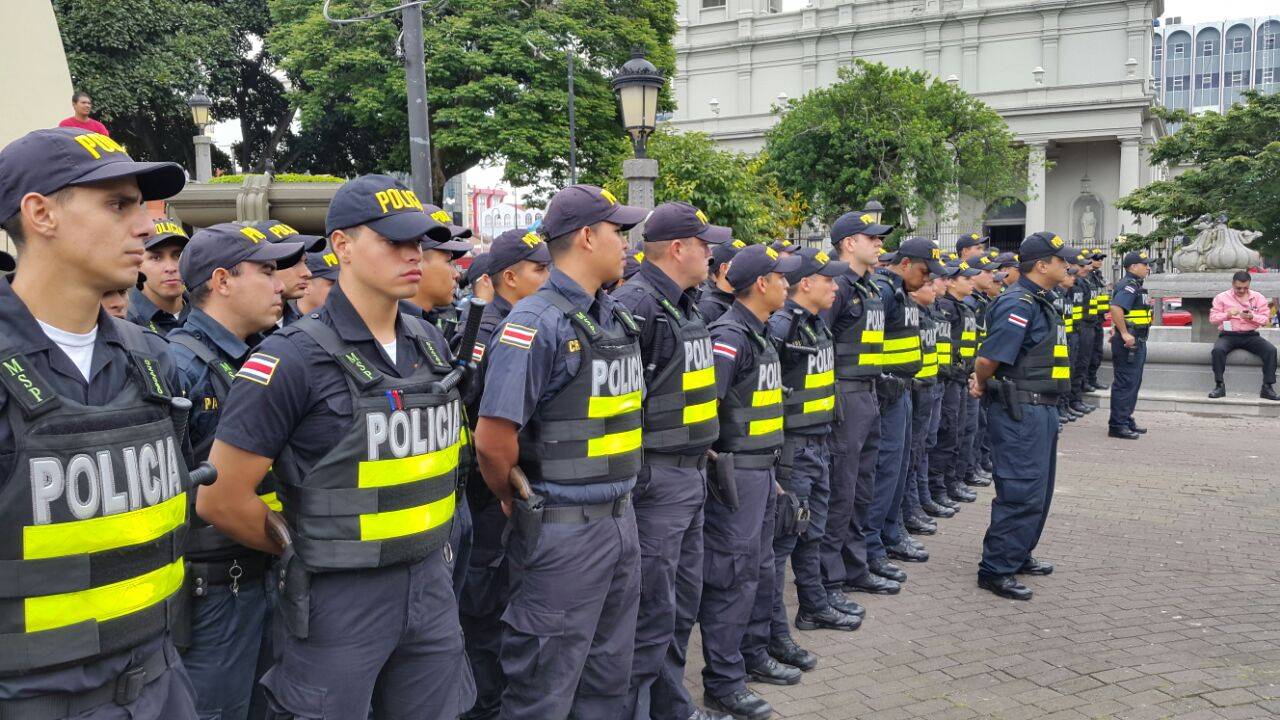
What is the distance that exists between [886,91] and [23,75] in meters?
33.6

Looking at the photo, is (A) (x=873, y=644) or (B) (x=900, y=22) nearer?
(A) (x=873, y=644)

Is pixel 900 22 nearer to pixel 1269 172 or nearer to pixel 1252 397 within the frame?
pixel 1269 172

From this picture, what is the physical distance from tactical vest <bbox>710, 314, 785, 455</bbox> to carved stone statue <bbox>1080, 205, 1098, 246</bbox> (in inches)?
1813

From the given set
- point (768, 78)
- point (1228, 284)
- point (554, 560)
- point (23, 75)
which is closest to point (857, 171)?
point (1228, 284)

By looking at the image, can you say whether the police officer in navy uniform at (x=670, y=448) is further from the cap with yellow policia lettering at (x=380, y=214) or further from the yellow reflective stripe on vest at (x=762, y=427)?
the cap with yellow policia lettering at (x=380, y=214)

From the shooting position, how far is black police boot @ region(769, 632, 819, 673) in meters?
5.44

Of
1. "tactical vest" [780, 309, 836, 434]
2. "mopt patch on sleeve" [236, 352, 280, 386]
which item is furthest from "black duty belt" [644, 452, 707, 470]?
"mopt patch on sleeve" [236, 352, 280, 386]

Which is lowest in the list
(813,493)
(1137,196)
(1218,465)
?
(1218,465)

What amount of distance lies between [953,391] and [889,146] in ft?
99.7

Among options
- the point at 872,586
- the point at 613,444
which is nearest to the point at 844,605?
the point at 872,586

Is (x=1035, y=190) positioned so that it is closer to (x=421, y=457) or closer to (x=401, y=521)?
(x=421, y=457)

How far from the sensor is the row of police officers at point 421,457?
2.17m

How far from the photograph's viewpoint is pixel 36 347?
2139mm

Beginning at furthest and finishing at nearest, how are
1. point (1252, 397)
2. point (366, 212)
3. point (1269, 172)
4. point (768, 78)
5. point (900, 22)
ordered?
point (768, 78) → point (900, 22) → point (1269, 172) → point (1252, 397) → point (366, 212)
